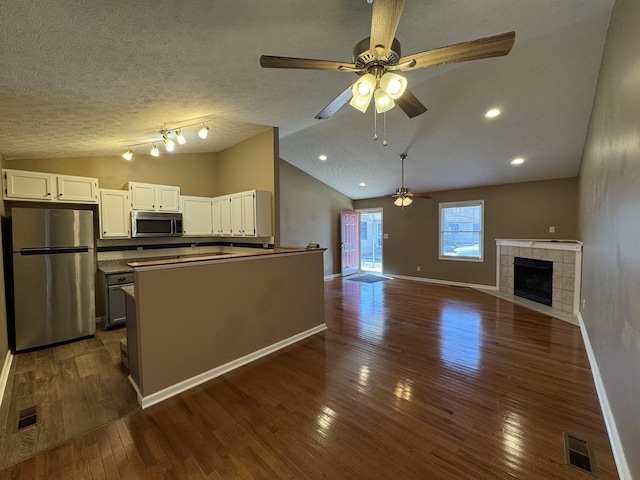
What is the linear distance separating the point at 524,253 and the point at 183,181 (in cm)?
691

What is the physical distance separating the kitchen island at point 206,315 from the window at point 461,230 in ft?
16.9

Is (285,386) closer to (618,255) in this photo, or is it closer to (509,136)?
(618,255)

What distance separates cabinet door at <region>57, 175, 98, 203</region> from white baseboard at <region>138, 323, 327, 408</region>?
2.67 m

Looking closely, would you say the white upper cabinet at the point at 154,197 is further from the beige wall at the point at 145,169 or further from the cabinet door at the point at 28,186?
the cabinet door at the point at 28,186

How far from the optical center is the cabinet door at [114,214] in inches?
158

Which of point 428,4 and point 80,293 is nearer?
point 428,4

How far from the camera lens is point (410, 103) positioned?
223 centimetres

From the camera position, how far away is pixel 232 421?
209 centimetres

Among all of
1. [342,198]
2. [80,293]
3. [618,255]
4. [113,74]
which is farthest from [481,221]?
[80,293]

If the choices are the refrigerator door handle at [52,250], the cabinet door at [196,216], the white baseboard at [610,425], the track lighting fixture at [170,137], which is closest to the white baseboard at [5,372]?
the refrigerator door handle at [52,250]

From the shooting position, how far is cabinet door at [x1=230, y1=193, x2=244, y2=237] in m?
4.43

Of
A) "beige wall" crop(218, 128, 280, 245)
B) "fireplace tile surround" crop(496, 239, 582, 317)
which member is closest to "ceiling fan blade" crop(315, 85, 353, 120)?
"beige wall" crop(218, 128, 280, 245)

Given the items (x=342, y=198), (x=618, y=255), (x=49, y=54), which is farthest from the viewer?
(x=342, y=198)

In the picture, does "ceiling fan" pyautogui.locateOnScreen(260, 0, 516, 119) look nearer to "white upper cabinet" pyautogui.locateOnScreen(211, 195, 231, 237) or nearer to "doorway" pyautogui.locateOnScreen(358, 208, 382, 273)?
"white upper cabinet" pyautogui.locateOnScreen(211, 195, 231, 237)
